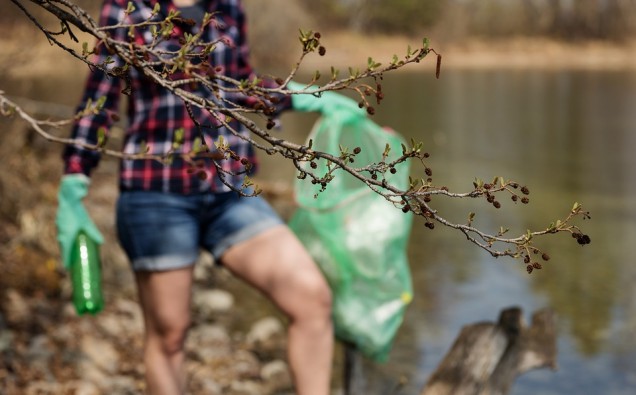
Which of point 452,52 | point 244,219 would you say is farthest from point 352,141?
point 452,52

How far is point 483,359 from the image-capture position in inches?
123

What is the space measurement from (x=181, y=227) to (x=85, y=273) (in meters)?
0.42

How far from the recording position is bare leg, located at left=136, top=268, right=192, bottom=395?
9.48ft

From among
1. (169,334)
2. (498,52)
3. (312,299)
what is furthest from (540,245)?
(498,52)

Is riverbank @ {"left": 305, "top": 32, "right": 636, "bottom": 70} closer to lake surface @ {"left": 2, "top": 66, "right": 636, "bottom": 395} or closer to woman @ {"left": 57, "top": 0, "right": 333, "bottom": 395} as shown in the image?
lake surface @ {"left": 2, "top": 66, "right": 636, "bottom": 395}

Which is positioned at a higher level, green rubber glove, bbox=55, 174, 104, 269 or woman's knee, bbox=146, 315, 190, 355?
green rubber glove, bbox=55, 174, 104, 269

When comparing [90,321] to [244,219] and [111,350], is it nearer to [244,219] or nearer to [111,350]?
[111,350]

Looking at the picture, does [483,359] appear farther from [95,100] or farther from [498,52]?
[498,52]

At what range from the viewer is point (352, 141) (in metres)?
3.69

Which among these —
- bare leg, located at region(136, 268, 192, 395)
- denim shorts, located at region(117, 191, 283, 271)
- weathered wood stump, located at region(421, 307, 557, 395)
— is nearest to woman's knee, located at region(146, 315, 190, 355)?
bare leg, located at region(136, 268, 192, 395)

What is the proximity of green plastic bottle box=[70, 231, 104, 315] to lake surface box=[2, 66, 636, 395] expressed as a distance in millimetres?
1069

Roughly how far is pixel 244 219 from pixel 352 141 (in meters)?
0.89

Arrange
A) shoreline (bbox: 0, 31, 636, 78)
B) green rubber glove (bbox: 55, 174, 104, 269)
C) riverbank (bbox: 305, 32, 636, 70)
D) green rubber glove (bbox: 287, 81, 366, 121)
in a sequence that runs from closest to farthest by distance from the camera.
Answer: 1. green rubber glove (bbox: 55, 174, 104, 269)
2. green rubber glove (bbox: 287, 81, 366, 121)
3. shoreline (bbox: 0, 31, 636, 78)
4. riverbank (bbox: 305, 32, 636, 70)

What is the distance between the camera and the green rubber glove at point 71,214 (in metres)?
3.01
